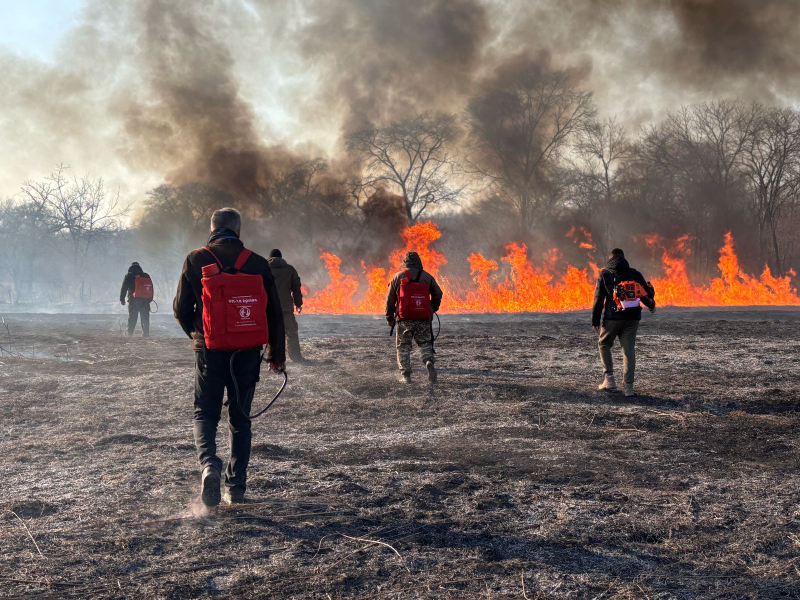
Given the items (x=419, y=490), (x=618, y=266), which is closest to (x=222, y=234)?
(x=419, y=490)

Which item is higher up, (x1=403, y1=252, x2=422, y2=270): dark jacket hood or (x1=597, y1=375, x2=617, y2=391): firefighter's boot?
(x1=403, y1=252, x2=422, y2=270): dark jacket hood

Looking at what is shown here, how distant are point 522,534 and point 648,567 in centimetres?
72

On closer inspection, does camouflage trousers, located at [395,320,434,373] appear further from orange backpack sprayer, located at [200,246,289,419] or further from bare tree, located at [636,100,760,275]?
bare tree, located at [636,100,760,275]

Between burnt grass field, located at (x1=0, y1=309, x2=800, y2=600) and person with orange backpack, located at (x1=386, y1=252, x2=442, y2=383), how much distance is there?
1.41ft

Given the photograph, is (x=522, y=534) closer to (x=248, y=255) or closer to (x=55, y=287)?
(x=248, y=255)

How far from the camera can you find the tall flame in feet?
93.4

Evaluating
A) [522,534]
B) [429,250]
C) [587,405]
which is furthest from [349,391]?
[429,250]

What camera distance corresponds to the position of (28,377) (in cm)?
986

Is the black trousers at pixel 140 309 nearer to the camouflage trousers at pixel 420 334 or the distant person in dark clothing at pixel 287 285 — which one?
the distant person in dark clothing at pixel 287 285

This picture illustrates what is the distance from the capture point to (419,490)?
464 centimetres

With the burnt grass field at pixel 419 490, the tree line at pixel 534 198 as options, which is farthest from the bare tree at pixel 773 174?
the burnt grass field at pixel 419 490

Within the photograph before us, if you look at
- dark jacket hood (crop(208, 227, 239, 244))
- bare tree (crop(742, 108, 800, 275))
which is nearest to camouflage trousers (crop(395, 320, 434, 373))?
dark jacket hood (crop(208, 227, 239, 244))

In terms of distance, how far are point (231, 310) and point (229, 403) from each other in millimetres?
617

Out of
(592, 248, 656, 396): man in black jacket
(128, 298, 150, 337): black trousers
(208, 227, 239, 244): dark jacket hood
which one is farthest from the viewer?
(128, 298, 150, 337): black trousers
